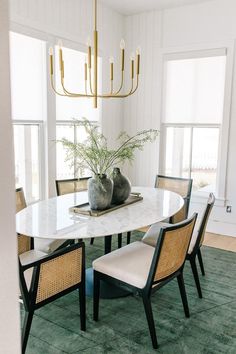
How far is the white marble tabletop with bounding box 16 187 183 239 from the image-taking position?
2.15m

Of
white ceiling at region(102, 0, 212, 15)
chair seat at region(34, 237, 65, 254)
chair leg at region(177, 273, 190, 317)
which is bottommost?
chair leg at region(177, 273, 190, 317)

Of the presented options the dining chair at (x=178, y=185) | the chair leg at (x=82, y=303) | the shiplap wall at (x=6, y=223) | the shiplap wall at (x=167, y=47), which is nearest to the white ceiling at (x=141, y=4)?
the shiplap wall at (x=167, y=47)

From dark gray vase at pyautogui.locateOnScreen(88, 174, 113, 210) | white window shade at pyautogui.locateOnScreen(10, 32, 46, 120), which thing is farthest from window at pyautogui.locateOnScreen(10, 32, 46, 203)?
dark gray vase at pyautogui.locateOnScreen(88, 174, 113, 210)

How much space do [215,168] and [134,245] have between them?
2.30 meters

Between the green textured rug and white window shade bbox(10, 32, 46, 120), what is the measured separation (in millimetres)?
2033

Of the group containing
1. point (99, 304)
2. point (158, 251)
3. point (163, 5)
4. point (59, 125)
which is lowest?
point (99, 304)

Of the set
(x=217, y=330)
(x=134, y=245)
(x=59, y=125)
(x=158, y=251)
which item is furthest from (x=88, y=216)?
(x=59, y=125)

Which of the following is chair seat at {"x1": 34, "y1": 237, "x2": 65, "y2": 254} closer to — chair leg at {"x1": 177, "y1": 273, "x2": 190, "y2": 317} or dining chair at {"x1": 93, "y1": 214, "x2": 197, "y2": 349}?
dining chair at {"x1": 93, "y1": 214, "x2": 197, "y2": 349}

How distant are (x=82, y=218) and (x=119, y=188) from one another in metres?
0.53

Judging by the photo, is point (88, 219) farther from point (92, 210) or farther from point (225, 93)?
point (225, 93)

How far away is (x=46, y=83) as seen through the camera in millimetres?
3754

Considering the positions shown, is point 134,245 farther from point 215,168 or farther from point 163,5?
point 163,5

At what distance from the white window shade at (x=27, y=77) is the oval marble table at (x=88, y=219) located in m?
1.16

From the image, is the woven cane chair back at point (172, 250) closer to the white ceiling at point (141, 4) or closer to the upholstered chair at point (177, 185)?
the upholstered chair at point (177, 185)
